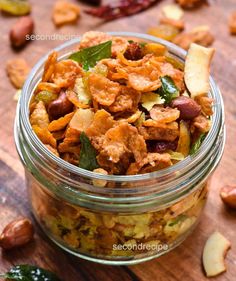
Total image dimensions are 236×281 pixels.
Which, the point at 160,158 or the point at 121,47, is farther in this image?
the point at 121,47

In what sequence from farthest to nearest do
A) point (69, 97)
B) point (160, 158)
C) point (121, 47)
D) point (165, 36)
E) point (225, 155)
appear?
point (165, 36) → point (225, 155) → point (121, 47) → point (69, 97) → point (160, 158)

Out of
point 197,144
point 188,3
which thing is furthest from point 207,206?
point 188,3

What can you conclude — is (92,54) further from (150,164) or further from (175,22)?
(175,22)

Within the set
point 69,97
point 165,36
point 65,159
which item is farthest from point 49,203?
point 165,36

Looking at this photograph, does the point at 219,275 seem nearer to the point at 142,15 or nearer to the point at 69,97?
the point at 69,97

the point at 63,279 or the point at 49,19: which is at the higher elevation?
the point at 49,19

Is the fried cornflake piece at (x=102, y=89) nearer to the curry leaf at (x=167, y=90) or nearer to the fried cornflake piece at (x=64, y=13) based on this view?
the curry leaf at (x=167, y=90)

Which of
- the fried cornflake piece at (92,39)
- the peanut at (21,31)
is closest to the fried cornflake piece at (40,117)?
the fried cornflake piece at (92,39)
